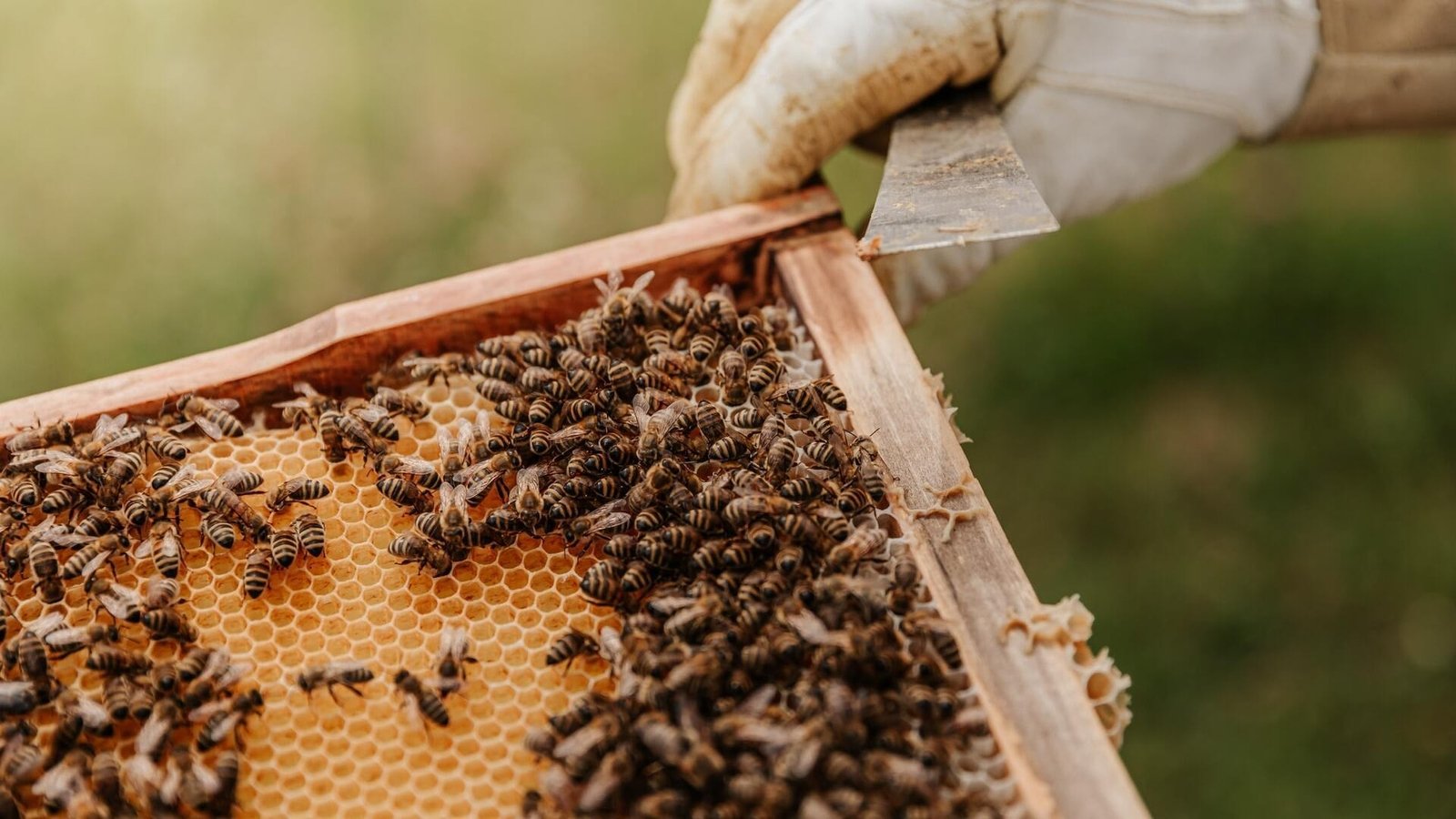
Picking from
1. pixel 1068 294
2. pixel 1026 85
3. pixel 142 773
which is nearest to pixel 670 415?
pixel 142 773

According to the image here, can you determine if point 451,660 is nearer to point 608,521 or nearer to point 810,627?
point 608,521

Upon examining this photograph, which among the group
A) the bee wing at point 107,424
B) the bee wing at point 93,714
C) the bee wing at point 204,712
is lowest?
the bee wing at point 204,712

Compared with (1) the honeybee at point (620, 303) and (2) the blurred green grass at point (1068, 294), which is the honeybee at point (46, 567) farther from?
(2) the blurred green grass at point (1068, 294)

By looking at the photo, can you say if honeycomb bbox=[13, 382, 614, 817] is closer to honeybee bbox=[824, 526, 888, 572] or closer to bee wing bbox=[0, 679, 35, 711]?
bee wing bbox=[0, 679, 35, 711]

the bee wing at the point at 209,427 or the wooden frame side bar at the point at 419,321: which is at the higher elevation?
the wooden frame side bar at the point at 419,321

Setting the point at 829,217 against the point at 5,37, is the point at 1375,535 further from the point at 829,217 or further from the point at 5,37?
the point at 5,37

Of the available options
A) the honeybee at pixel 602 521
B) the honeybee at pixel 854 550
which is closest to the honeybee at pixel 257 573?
the honeybee at pixel 602 521

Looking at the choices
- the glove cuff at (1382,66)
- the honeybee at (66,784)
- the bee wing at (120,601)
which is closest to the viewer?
the honeybee at (66,784)

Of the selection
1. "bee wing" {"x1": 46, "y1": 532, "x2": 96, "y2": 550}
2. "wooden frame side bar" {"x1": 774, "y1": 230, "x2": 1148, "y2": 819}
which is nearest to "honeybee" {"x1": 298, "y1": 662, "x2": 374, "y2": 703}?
"bee wing" {"x1": 46, "y1": 532, "x2": 96, "y2": 550}

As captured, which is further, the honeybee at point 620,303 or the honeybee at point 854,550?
the honeybee at point 620,303
